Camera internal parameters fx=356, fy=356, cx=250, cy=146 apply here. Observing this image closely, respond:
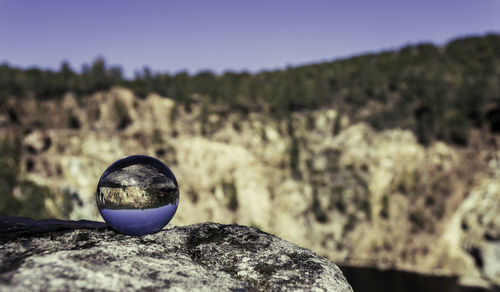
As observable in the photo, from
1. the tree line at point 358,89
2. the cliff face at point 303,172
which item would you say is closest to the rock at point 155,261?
the cliff face at point 303,172

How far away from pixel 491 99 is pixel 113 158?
47999 mm

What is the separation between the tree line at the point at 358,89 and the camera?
45.9 m

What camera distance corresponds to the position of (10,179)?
3459cm

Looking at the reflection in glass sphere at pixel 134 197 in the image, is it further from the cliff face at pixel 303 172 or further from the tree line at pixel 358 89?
the tree line at pixel 358 89

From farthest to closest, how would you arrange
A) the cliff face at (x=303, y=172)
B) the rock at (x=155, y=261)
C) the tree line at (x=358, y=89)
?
the tree line at (x=358, y=89), the cliff face at (x=303, y=172), the rock at (x=155, y=261)

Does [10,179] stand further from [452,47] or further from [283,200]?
[452,47]

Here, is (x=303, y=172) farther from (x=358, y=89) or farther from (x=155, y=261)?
(x=155, y=261)

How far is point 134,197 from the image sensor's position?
5.12 metres

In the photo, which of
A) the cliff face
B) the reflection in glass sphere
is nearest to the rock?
the reflection in glass sphere

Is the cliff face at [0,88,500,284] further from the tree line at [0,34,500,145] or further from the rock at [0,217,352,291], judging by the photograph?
the rock at [0,217,352,291]

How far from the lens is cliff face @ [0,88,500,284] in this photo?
39.5 metres

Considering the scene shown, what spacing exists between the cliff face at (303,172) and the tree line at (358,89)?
2.01m

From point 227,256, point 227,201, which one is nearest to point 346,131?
point 227,201

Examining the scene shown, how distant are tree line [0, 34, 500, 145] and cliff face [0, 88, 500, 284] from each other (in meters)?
2.01
